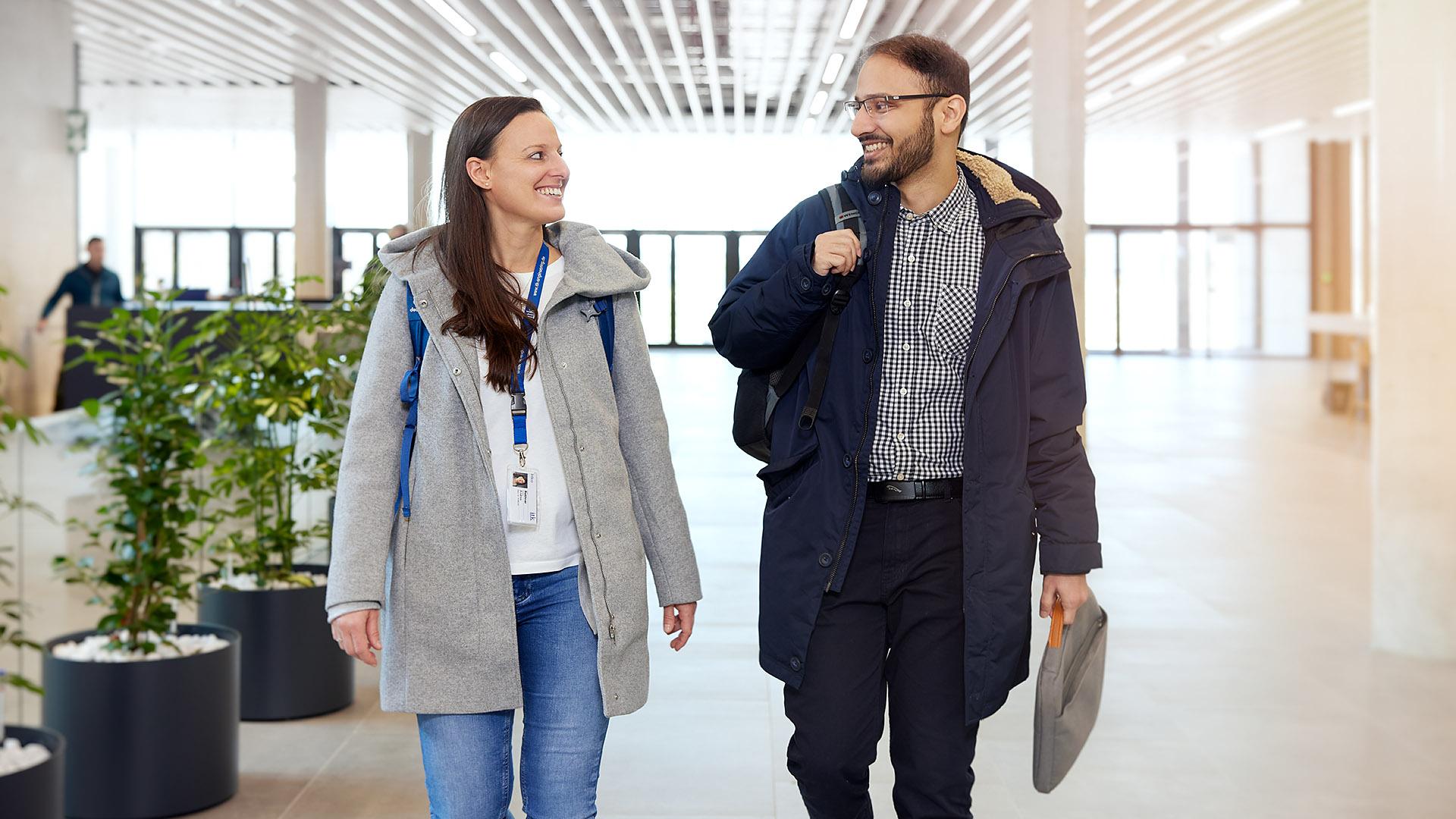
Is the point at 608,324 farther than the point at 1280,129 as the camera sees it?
No

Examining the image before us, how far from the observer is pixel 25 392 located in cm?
1403

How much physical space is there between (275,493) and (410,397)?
2767 millimetres

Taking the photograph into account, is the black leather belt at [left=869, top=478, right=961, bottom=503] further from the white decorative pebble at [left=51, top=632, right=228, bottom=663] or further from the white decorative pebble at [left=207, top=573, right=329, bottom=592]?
the white decorative pebble at [left=207, top=573, right=329, bottom=592]

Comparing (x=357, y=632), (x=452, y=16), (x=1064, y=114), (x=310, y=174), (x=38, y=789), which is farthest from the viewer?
(x=310, y=174)

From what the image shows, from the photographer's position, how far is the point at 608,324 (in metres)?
2.35

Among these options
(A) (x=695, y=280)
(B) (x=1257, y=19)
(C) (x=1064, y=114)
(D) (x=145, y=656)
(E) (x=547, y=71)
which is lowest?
(D) (x=145, y=656)

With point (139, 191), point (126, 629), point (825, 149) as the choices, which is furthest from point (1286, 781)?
point (139, 191)

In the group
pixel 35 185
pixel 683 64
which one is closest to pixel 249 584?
pixel 35 185

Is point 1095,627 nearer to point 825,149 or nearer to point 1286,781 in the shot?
point 1286,781

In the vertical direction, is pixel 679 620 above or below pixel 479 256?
below

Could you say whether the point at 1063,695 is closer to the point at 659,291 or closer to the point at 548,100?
the point at 548,100

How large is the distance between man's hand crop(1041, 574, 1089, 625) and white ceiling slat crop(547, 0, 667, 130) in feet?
34.7

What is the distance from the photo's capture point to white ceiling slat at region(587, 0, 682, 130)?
12852 mm

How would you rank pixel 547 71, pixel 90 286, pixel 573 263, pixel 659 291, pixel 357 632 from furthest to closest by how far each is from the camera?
1. pixel 659 291
2. pixel 547 71
3. pixel 90 286
4. pixel 573 263
5. pixel 357 632
